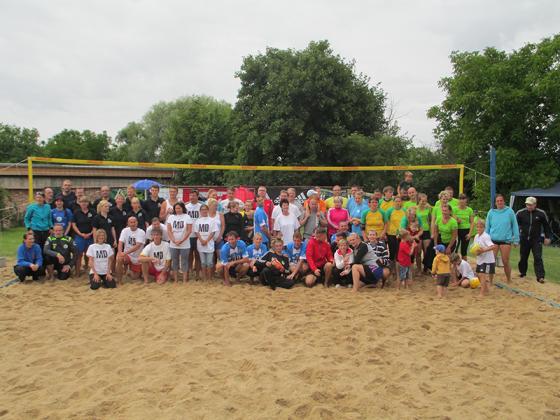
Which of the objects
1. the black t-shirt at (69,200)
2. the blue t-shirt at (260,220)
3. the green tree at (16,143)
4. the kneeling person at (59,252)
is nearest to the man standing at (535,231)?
the blue t-shirt at (260,220)

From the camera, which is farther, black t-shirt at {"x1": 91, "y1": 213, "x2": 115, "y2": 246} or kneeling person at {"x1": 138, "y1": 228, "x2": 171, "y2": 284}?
black t-shirt at {"x1": 91, "y1": 213, "x2": 115, "y2": 246}

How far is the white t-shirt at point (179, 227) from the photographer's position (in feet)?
22.2

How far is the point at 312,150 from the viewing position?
18.8 metres

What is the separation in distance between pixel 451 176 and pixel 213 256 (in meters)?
19.4

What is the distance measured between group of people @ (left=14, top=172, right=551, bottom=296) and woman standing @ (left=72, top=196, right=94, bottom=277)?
0.6 inches

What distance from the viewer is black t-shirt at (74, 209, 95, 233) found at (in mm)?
7164

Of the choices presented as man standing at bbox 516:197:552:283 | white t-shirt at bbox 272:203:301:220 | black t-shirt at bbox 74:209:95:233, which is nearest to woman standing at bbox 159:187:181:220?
black t-shirt at bbox 74:209:95:233

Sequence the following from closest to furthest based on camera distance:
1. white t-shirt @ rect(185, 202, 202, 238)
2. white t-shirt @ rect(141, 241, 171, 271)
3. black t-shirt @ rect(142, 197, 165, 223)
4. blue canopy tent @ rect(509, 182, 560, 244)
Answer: white t-shirt @ rect(141, 241, 171, 271)
white t-shirt @ rect(185, 202, 202, 238)
black t-shirt @ rect(142, 197, 165, 223)
blue canopy tent @ rect(509, 182, 560, 244)

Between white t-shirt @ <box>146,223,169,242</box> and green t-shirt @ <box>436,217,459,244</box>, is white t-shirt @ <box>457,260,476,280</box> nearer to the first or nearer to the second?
green t-shirt @ <box>436,217,459,244</box>

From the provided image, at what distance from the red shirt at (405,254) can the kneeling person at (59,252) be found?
203 inches

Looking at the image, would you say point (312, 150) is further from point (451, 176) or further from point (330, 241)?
point (330, 241)

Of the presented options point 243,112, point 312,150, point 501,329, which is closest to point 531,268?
point 501,329

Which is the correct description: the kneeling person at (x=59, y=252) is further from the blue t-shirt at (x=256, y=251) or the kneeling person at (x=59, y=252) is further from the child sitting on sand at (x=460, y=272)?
the child sitting on sand at (x=460, y=272)

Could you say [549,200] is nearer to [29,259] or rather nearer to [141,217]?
[141,217]
